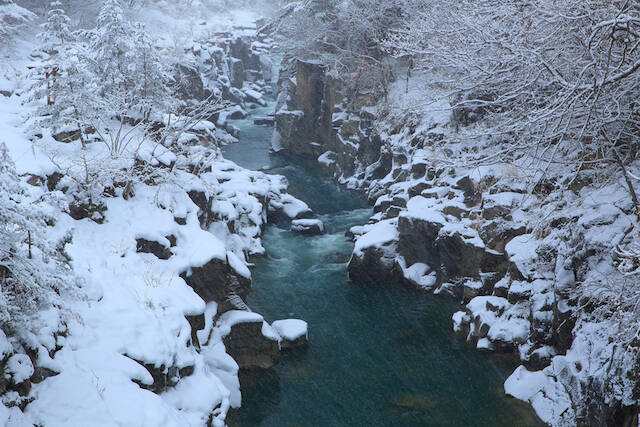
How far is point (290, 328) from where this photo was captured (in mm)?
12969

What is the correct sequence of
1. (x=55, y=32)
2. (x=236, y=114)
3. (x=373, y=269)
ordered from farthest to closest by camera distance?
(x=236, y=114) → (x=55, y=32) → (x=373, y=269)

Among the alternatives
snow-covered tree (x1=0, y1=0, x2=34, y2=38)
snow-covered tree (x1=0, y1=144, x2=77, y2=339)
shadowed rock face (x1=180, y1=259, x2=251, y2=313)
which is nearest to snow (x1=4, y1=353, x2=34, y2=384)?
snow-covered tree (x1=0, y1=144, x2=77, y2=339)

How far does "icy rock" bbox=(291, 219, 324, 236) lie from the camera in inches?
801

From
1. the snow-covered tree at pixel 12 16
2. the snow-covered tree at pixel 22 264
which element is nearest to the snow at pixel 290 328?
the snow-covered tree at pixel 22 264

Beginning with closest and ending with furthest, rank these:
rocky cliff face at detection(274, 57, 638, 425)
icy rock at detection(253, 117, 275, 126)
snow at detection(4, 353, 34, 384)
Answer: snow at detection(4, 353, 34, 384) → rocky cliff face at detection(274, 57, 638, 425) → icy rock at detection(253, 117, 275, 126)

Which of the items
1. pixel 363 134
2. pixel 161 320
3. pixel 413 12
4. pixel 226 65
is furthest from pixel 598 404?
pixel 226 65

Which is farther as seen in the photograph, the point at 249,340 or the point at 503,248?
the point at 503,248

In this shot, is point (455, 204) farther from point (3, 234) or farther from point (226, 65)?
point (226, 65)

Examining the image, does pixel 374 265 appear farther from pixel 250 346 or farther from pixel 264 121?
pixel 264 121

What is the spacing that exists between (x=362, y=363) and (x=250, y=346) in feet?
8.78

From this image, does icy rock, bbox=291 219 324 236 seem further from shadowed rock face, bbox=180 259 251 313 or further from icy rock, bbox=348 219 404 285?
shadowed rock face, bbox=180 259 251 313

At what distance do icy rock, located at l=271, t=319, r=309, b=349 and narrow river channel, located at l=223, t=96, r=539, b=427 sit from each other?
0.30m

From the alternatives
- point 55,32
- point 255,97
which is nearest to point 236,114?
point 255,97

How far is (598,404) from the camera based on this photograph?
8875 millimetres
